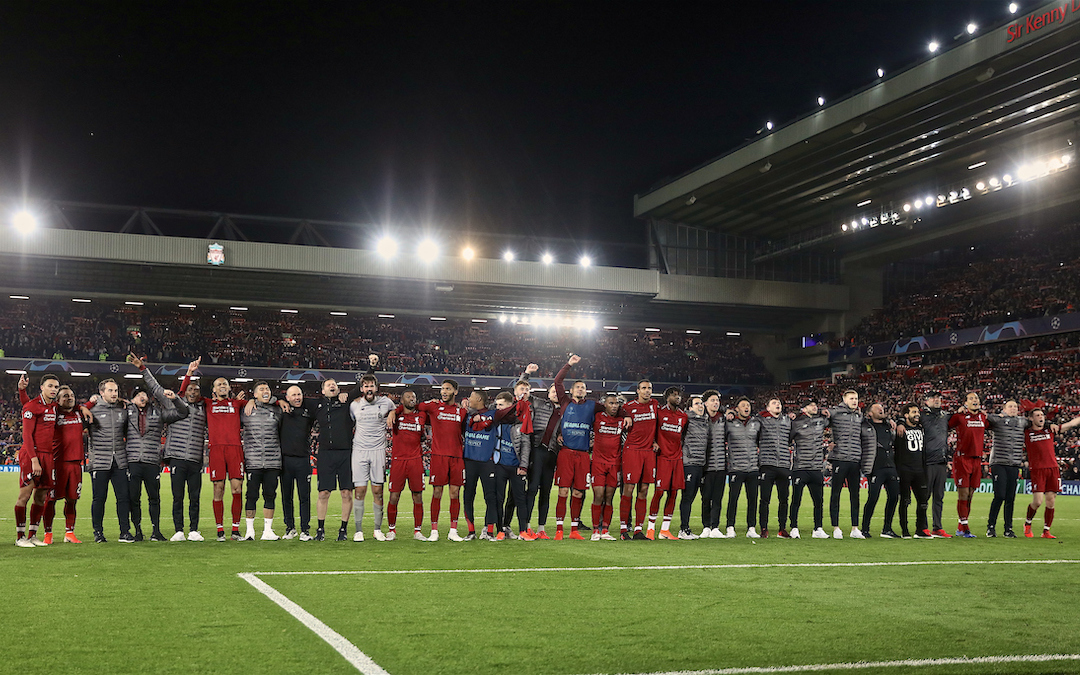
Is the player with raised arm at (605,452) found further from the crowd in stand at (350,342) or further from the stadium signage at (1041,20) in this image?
the crowd in stand at (350,342)

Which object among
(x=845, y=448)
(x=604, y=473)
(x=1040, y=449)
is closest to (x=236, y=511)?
(x=604, y=473)

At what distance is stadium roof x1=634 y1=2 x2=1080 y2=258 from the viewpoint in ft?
95.9

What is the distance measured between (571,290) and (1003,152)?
775 inches

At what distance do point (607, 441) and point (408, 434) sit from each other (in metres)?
2.66

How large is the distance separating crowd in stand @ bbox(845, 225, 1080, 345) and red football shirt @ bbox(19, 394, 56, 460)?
39.3 meters

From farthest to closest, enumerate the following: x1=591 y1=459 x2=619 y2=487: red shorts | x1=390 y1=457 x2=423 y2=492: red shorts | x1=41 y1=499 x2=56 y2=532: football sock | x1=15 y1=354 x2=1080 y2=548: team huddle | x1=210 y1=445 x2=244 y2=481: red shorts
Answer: x1=591 y1=459 x2=619 y2=487: red shorts
x1=390 y1=457 x2=423 y2=492: red shorts
x1=210 y1=445 x2=244 y2=481: red shorts
x1=15 y1=354 x2=1080 y2=548: team huddle
x1=41 y1=499 x2=56 y2=532: football sock

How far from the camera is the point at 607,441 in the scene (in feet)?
40.7

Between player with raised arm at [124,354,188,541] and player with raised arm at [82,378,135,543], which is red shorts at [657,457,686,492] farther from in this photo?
player with raised arm at [82,378,135,543]

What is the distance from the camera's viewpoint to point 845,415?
13.2 m

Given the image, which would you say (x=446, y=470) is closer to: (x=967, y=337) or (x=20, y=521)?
(x=20, y=521)

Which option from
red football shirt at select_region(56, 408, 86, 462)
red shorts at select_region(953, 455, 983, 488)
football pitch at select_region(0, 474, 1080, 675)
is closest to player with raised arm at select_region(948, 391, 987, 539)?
red shorts at select_region(953, 455, 983, 488)

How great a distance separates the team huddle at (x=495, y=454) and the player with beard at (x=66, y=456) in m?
0.02

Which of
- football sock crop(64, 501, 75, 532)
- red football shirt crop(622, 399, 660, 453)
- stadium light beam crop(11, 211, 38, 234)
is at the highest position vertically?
stadium light beam crop(11, 211, 38, 234)

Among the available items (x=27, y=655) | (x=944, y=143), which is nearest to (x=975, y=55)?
(x=944, y=143)
